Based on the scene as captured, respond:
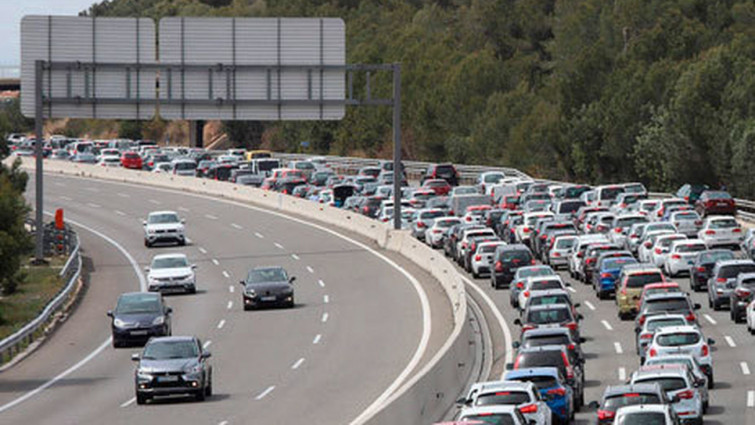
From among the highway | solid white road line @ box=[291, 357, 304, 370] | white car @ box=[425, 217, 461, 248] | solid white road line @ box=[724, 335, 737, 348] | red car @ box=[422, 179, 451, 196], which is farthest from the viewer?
red car @ box=[422, 179, 451, 196]

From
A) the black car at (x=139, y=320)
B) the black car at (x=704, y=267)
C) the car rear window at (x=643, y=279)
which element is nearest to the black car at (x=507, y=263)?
the black car at (x=704, y=267)

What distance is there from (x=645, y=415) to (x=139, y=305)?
22.9m

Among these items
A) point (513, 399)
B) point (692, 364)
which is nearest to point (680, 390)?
point (692, 364)

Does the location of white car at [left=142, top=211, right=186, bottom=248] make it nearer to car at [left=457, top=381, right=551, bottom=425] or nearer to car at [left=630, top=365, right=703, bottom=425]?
car at [left=630, top=365, right=703, bottom=425]

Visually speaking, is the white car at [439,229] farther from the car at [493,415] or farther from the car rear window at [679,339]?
the car at [493,415]

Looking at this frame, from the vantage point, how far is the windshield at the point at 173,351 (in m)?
36.4

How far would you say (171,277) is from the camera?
192ft

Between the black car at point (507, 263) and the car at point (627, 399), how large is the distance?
2730 cm

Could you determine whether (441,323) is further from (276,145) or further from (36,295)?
(276,145)

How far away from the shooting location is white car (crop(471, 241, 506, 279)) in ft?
198

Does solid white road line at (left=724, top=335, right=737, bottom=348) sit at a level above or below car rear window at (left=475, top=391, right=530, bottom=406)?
below

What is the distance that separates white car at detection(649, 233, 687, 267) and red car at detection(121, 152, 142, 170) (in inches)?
2711

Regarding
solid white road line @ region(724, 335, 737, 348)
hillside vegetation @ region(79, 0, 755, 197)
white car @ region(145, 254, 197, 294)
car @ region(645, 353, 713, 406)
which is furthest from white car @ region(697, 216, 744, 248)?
car @ region(645, 353, 713, 406)

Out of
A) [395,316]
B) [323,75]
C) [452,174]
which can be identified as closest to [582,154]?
[452,174]
